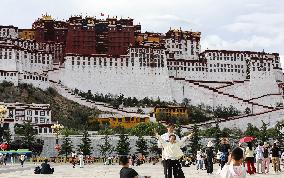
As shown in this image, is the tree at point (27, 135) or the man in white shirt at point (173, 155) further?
the tree at point (27, 135)

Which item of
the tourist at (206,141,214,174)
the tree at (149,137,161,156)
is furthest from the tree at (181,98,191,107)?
the tourist at (206,141,214,174)

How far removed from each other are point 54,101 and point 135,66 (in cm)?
1230

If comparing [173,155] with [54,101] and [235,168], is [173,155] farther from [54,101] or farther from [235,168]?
[54,101]

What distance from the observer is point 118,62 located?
2901 inches

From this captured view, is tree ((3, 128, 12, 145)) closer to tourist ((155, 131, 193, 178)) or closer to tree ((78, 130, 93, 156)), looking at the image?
Result: tree ((78, 130, 93, 156))

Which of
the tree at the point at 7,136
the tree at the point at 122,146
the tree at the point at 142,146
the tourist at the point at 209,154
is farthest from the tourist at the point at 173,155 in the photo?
the tree at the point at 142,146

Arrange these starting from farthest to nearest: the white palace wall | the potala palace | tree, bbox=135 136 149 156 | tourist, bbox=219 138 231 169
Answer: the white palace wall, the potala palace, tree, bbox=135 136 149 156, tourist, bbox=219 138 231 169

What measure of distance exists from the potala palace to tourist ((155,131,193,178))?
58.8 meters

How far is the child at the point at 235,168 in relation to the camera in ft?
20.6

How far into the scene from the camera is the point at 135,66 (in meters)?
74.4

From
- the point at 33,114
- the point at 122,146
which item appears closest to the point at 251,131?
the point at 122,146

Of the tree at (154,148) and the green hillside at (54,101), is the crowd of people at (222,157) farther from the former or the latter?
the green hillside at (54,101)

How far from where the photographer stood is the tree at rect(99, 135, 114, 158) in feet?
163

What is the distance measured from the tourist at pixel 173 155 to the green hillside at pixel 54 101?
54.1m
